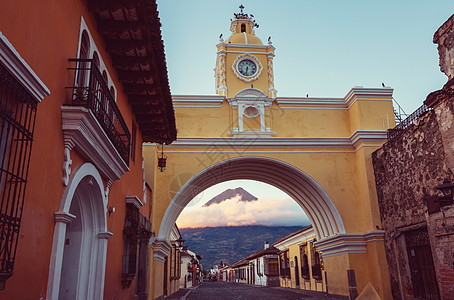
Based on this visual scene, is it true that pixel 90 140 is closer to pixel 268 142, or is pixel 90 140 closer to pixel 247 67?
pixel 268 142

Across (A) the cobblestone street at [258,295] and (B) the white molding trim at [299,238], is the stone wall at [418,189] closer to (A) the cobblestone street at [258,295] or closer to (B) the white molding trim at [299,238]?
(A) the cobblestone street at [258,295]

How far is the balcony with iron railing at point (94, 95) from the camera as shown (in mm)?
4969

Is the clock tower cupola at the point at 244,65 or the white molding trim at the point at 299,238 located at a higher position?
the clock tower cupola at the point at 244,65

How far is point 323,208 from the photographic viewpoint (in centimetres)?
1733

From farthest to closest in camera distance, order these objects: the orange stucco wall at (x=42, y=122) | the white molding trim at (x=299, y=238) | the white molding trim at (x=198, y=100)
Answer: the white molding trim at (x=299, y=238) < the white molding trim at (x=198, y=100) < the orange stucco wall at (x=42, y=122)

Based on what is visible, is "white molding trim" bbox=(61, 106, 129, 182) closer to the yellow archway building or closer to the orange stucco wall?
the orange stucco wall

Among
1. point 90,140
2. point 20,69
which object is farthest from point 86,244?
point 20,69

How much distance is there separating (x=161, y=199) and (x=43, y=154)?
12.3 metres

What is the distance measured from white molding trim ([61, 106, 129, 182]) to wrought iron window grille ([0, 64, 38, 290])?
94 cm

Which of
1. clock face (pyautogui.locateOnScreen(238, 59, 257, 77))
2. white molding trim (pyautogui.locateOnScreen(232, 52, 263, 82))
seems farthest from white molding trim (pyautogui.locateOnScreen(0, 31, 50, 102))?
clock face (pyautogui.locateOnScreen(238, 59, 257, 77))

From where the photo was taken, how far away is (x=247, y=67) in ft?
63.2

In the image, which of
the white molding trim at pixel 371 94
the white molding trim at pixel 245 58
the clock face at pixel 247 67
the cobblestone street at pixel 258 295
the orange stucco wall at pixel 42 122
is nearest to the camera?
the orange stucco wall at pixel 42 122

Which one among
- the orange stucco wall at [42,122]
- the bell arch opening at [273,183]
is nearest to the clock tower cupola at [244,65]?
the bell arch opening at [273,183]

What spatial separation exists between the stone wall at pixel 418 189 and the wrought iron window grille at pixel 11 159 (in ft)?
31.0
